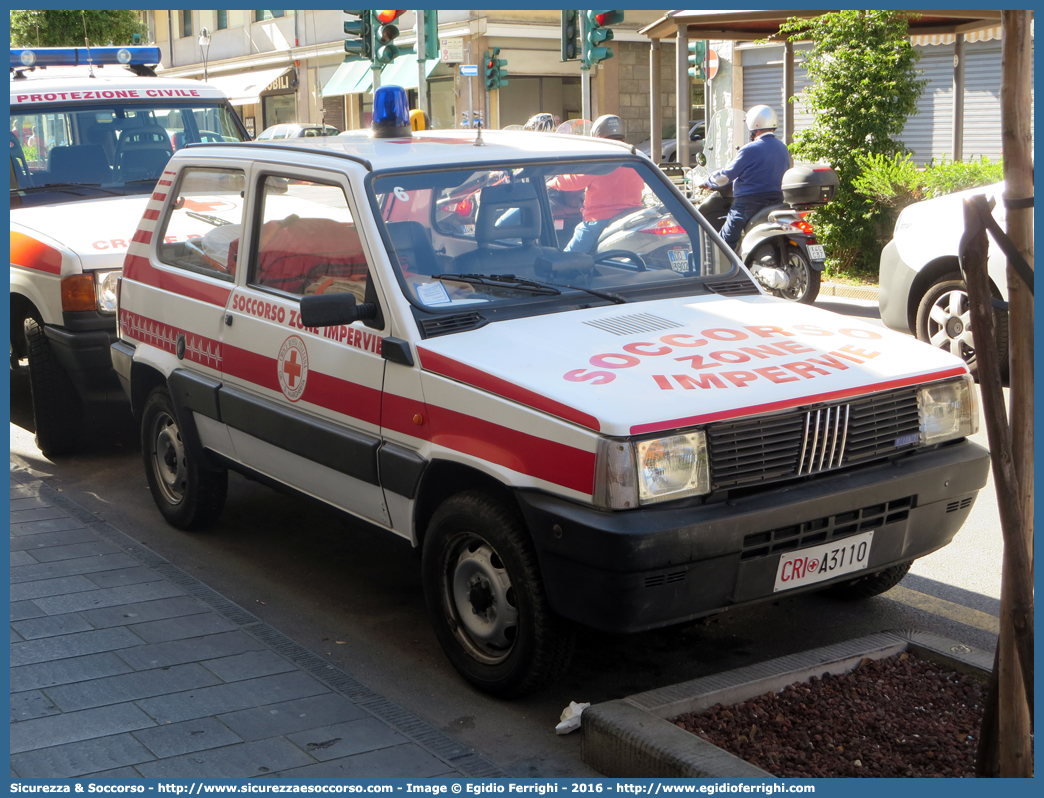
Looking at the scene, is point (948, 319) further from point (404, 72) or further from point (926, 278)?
point (404, 72)

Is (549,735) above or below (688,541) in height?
below

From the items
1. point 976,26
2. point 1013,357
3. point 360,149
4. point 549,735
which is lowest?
point 549,735

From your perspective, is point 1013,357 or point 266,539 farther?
point 266,539

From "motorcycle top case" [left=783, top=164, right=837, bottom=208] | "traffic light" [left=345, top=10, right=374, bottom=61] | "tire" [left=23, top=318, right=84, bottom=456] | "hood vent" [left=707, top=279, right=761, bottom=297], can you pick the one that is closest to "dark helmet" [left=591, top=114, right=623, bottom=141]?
"motorcycle top case" [left=783, top=164, right=837, bottom=208]

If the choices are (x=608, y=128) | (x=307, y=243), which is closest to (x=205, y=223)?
(x=307, y=243)

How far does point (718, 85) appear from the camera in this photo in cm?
2519

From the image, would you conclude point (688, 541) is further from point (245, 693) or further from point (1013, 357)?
point (245, 693)

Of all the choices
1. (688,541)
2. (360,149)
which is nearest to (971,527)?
(688,541)

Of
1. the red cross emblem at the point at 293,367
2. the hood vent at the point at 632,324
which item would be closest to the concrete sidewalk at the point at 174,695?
the red cross emblem at the point at 293,367

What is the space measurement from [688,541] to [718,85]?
76.0ft

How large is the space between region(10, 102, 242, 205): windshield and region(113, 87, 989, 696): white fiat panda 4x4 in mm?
2936

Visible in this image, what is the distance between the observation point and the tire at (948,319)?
8188mm

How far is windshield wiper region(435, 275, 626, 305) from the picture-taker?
438cm

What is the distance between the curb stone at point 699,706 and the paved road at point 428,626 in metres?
0.20
